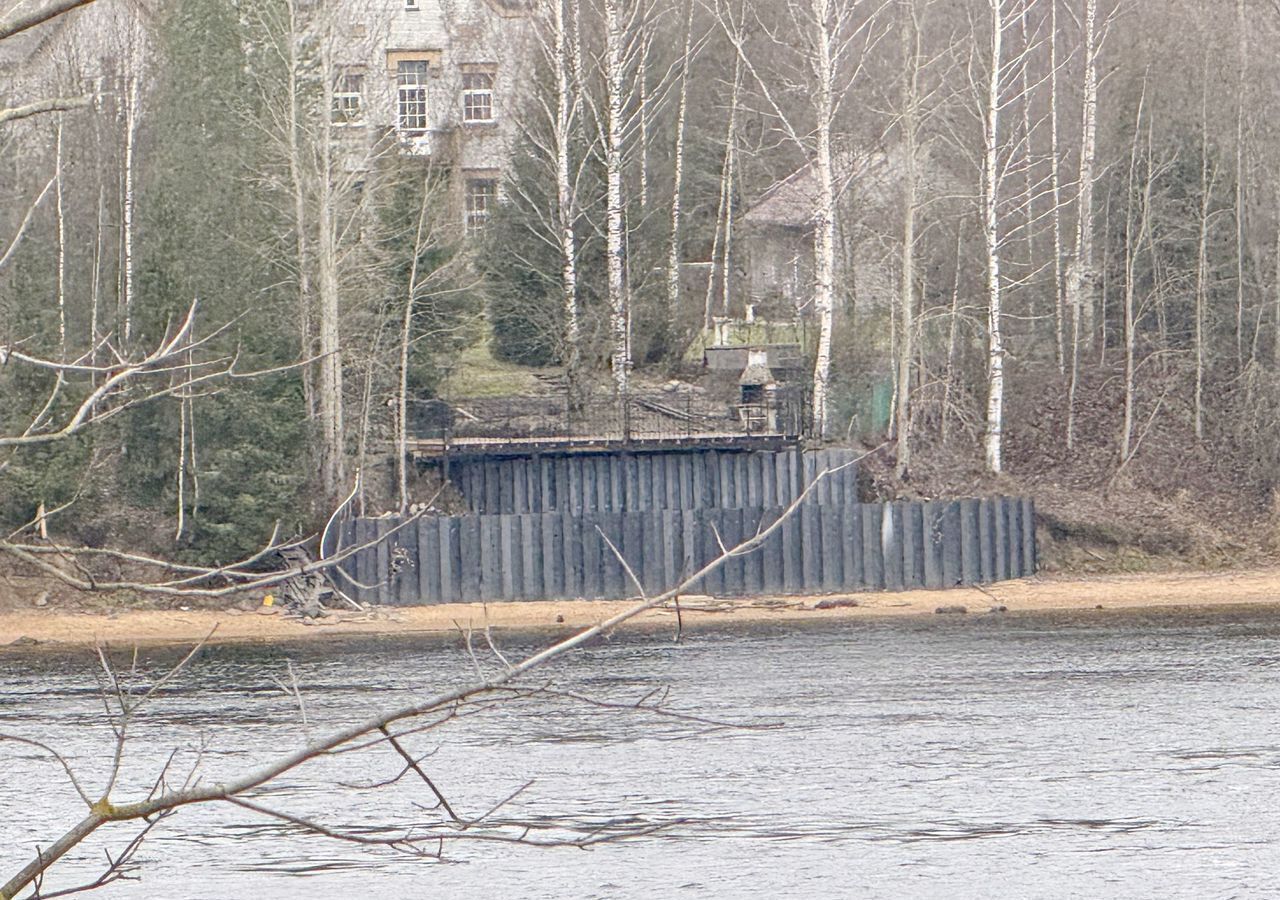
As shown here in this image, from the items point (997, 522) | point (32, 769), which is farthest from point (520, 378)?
point (32, 769)

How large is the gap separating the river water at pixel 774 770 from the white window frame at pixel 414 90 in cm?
2684

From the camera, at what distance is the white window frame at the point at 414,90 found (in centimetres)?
5219

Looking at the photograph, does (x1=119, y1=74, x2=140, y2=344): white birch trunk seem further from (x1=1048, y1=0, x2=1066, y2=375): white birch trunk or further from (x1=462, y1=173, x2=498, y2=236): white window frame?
(x1=1048, y1=0, x2=1066, y2=375): white birch trunk

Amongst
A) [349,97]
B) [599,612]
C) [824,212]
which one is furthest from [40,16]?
[349,97]

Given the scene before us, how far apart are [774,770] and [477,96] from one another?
3764cm

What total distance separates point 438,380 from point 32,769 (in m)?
19.6

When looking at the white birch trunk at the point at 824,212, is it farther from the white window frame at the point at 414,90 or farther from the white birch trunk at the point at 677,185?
A: the white window frame at the point at 414,90

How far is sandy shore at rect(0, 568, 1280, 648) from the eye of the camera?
32250mm

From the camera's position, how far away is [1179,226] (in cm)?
4072

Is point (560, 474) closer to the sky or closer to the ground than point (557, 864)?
closer to the sky

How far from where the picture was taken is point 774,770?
18.8 m

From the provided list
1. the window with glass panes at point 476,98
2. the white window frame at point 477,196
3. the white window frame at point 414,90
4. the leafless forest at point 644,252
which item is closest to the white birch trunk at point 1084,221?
the leafless forest at point 644,252

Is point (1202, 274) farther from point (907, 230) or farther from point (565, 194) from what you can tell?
point (565, 194)

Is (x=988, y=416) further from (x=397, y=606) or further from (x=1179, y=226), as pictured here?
(x=397, y=606)
